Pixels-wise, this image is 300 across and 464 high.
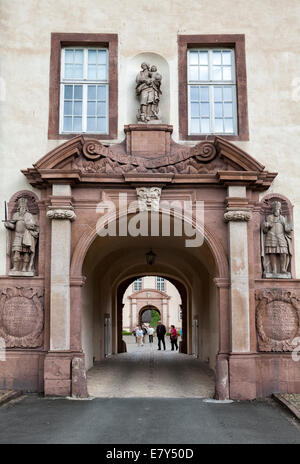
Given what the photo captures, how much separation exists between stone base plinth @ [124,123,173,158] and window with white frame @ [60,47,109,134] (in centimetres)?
66

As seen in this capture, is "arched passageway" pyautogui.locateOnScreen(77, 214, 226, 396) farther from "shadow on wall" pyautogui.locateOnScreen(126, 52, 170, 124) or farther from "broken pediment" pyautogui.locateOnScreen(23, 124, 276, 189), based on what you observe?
"shadow on wall" pyautogui.locateOnScreen(126, 52, 170, 124)

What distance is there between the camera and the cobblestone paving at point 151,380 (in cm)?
1138

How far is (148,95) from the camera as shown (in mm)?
12078

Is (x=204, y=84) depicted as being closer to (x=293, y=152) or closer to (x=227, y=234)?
(x=293, y=152)

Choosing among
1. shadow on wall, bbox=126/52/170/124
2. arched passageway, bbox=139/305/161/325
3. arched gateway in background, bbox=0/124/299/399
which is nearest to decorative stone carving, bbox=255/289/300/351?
arched gateway in background, bbox=0/124/299/399

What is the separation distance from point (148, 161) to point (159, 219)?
1236 millimetres

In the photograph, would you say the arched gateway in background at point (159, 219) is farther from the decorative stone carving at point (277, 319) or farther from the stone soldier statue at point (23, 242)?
the stone soldier statue at point (23, 242)

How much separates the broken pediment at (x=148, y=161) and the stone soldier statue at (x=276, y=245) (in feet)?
2.40

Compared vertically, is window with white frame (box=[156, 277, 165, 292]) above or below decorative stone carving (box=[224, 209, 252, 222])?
above

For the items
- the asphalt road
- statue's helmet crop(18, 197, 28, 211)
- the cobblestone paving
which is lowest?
the asphalt road

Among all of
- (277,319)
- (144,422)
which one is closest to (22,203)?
(144,422)

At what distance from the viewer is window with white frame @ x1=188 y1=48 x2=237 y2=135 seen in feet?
40.8

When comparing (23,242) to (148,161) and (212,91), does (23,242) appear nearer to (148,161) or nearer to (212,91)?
(148,161)
